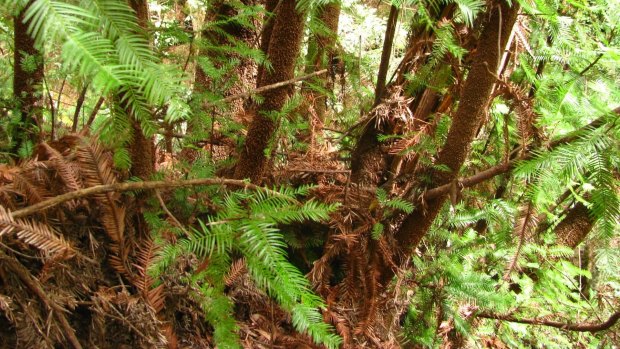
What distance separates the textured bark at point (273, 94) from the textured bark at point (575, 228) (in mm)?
2814

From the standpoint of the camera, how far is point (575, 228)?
3617 millimetres

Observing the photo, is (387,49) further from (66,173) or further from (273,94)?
(66,173)

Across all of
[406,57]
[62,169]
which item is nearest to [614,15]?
[406,57]

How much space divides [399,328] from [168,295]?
1.46 metres

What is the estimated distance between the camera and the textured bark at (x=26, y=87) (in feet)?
6.75

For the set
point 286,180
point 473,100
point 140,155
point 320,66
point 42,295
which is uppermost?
point 320,66

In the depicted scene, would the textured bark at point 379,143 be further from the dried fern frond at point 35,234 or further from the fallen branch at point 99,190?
the dried fern frond at point 35,234

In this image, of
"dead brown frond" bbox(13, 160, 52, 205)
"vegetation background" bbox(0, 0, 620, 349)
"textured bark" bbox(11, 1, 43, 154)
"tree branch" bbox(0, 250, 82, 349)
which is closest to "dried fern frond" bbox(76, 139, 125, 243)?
"vegetation background" bbox(0, 0, 620, 349)

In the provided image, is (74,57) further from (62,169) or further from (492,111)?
(492,111)

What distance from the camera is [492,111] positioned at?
2.52m

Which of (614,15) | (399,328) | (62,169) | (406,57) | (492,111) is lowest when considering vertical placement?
(399,328)

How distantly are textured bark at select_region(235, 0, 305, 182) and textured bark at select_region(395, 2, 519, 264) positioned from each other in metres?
0.87

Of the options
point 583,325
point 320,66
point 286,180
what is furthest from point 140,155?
point 583,325

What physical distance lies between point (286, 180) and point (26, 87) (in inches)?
59.1
